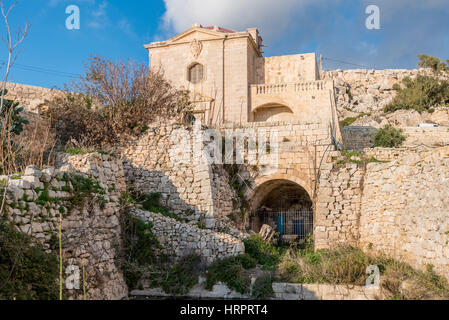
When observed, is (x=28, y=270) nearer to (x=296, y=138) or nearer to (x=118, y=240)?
(x=118, y=240)

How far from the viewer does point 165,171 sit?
12820 millimetres

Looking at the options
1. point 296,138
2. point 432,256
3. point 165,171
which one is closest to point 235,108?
point 296,138

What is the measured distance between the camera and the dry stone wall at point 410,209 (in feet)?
26.6

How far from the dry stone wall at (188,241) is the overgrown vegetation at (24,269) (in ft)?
13.1

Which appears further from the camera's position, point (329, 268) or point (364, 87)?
point (364, 87)

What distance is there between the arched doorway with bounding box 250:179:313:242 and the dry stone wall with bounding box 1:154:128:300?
646cm

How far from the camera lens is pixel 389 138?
23.1 meters

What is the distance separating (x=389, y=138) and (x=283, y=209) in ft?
33.9

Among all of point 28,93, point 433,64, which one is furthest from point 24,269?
point 433,64

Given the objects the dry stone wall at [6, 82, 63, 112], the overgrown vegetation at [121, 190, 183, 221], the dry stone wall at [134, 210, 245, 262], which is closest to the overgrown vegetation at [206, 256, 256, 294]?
the dry stone wall at [134, 210, 245, 262]

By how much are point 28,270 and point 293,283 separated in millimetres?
6259

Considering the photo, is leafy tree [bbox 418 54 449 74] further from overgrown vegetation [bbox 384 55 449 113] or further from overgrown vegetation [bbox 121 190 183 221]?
overgrown vegetation [bbox 121 190 183 221]

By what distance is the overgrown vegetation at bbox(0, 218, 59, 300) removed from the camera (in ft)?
18.6

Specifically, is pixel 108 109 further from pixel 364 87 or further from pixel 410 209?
pixel 364 87
